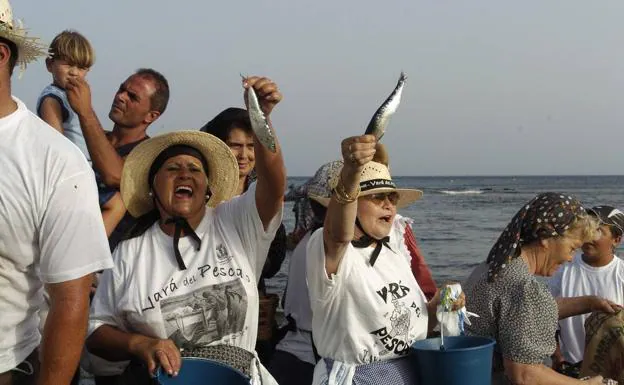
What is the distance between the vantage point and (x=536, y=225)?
3.93m

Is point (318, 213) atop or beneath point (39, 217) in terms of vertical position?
beneath

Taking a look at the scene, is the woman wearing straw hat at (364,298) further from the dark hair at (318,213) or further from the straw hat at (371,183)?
the dark hair at (318,213)

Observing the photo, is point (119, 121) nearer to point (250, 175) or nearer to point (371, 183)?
point (250, 175)

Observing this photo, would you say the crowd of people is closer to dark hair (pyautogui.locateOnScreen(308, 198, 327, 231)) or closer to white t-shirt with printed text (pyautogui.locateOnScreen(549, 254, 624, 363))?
dark hair (pyautogui.locateOnScreen(308, 198, 327, 231))

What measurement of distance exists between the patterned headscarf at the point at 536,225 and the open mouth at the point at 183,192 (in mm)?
1608

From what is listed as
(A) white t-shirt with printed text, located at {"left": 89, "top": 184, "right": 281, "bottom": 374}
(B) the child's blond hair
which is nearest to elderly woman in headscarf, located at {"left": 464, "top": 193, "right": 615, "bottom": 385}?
(A) white t-shirt with printed text, located at {"left": 89, "top": 184, "right": 281, "bottom": 374}

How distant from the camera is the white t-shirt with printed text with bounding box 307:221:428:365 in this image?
330 centimetres

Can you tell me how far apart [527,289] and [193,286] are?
165cm

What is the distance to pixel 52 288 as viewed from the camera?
8.48 ft

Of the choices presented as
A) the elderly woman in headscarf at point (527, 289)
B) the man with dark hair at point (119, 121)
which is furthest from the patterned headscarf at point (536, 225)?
the man with dark hair at point (119, 121)

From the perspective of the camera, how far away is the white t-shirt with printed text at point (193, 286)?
10.9ft

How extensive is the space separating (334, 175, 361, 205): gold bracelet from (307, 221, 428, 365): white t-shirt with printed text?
Result: 321 mm

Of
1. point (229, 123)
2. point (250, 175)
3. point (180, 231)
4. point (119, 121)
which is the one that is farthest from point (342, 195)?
point (119, 121)

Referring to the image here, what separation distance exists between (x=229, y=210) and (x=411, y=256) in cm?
135
